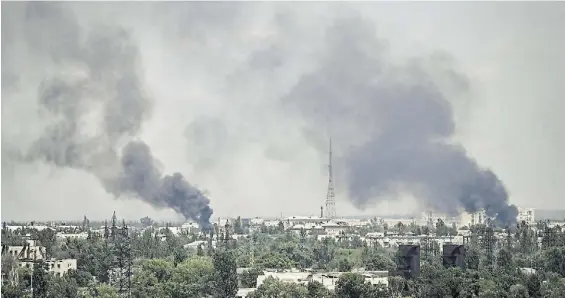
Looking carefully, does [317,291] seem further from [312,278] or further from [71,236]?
[71,236]

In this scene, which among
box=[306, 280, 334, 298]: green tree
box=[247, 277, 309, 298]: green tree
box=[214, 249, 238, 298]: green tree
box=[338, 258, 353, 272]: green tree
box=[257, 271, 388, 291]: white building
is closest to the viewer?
box=[306, 280, 334, 298]: green tree

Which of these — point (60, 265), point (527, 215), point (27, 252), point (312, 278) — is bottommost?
point (312, 278)

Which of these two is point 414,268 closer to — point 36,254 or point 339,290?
point 339,290

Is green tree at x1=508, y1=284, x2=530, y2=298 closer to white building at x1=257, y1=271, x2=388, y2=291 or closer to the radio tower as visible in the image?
white building at x1=257, y1=271, x2=388, y2=291

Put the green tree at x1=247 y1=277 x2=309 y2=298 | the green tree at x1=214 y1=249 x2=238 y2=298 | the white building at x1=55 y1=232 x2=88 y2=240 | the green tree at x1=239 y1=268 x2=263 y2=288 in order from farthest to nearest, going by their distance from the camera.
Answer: the white building at x1=55 y1=232 x2=88 y2=240, the green tree at x1=239 y1=268 x2=263 y2=288, the green tree at x1=214 y1=249 x2=238 y2=298, the green tree at x1=247 y1=277 x2=309 y2=298

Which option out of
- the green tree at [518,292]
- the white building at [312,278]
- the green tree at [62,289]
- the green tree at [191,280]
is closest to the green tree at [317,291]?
the white building at [312,278]

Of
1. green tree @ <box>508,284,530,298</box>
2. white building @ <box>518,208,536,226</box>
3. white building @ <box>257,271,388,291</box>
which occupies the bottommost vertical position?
green tree @ <box>508,284,530,298</box>

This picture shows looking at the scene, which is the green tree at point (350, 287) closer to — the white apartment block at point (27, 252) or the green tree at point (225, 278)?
the green tree at point (225, 278)

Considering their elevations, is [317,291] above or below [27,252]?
below

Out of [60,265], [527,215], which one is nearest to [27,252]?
[60,265]

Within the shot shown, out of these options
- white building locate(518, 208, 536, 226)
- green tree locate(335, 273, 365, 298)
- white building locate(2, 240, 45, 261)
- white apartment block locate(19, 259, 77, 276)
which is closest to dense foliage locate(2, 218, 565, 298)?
green tree locate(335, 273, 365, 298)

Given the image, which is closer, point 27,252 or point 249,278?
point 249,278

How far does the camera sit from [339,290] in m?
13.0

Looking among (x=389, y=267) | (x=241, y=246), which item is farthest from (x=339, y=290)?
(x=241, y=246)
